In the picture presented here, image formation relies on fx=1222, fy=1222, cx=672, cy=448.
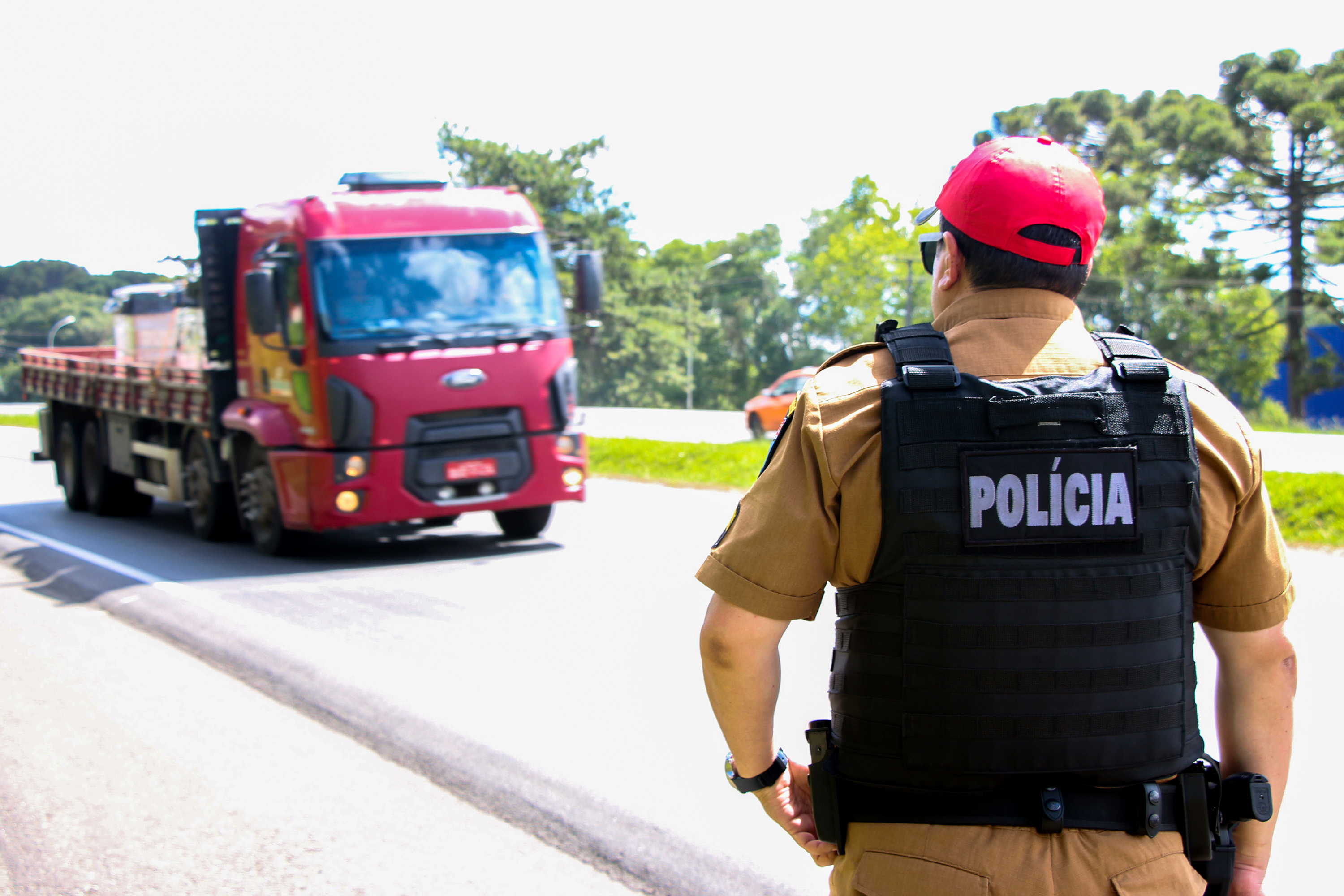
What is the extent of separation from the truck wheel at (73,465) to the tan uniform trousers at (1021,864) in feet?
47.5

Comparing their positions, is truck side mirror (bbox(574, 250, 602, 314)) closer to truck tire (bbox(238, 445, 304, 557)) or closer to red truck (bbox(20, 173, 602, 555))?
red truck (bbox(20, 173, 602, 555))

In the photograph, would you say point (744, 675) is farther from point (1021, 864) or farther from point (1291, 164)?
point (1291, 164)

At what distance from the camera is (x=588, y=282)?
34.9 feet

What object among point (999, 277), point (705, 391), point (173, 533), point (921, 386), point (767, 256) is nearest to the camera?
point (921, 386)

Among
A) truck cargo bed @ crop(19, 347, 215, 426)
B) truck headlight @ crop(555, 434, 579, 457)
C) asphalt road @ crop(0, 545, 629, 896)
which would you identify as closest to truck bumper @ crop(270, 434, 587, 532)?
truck headlight @ crop(555, 434, 579, 457)

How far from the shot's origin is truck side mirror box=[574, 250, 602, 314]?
10.6m

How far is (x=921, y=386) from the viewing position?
1.71 m

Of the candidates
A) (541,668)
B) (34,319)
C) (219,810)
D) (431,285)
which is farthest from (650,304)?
(219,810)

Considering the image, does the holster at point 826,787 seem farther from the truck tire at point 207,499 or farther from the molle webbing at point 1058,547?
the truck tire at point 207,499

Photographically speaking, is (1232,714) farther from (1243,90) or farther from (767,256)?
(767,256)

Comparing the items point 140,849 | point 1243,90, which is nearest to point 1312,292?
point 1243,90

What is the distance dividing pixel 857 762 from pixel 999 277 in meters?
0.75

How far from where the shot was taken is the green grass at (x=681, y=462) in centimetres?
1723

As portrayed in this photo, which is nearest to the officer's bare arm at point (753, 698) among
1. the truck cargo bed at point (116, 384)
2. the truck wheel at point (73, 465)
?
the truck cargo bed at point (116, 384)
